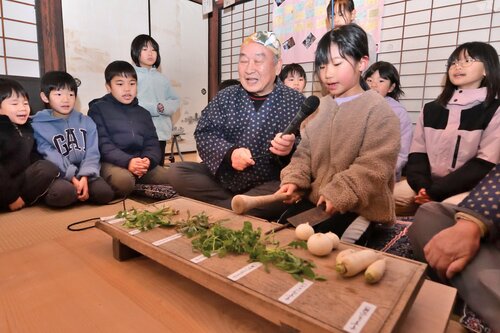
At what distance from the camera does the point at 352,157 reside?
3.85ft

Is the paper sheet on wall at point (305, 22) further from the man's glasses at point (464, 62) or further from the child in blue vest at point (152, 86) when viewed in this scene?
the child in blue vest at point (152, 86)

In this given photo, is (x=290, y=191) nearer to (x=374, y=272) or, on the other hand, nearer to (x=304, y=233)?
(x=304, y=233)

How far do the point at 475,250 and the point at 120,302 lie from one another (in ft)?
2.83

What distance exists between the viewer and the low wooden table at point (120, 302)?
0.65m

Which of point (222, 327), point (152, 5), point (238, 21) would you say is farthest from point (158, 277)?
point (152, 5)

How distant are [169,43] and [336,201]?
326cm

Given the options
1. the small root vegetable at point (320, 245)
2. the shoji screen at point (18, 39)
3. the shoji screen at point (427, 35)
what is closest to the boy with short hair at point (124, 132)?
the shoji screen at point (18, 39)

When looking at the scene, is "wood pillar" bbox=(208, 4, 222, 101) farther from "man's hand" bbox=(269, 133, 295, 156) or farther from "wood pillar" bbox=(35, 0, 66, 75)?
"man's hand" bbox=(269, 133, 295, 156)

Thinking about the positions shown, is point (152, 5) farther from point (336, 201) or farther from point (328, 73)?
point (336, 201)

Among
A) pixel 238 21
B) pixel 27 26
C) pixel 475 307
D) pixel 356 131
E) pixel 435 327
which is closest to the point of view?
pixel 435 327

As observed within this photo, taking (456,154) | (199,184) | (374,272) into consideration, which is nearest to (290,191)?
(374,272)

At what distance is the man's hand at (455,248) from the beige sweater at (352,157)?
26 centimetres

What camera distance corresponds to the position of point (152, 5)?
3400 millimetres

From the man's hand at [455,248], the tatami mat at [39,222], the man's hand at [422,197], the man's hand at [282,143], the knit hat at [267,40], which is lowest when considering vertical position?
the tatami mat at [39,222]
